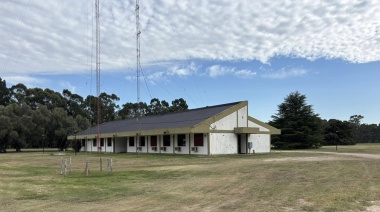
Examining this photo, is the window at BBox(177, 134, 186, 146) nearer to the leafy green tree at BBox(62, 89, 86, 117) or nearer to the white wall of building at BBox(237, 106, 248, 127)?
the white wall of building at BBox(237, 106, 248, 127)

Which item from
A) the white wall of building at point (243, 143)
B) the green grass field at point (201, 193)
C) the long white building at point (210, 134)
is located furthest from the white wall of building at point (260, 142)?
the green grass field at point (201, 193)

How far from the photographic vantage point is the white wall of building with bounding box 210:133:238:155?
111ft

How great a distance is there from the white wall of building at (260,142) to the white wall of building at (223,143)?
8.58ft

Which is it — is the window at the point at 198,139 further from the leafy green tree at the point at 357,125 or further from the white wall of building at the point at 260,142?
the leafy green tree at the point at 357,125

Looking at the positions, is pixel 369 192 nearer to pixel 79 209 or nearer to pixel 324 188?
pixel 324 188

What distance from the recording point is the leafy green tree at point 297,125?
53281 millimetres

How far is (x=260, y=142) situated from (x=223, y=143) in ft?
19.8

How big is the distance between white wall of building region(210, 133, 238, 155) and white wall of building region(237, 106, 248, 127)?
4.78 ft

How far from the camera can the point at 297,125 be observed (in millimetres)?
54469

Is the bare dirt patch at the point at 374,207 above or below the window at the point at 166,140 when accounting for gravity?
below

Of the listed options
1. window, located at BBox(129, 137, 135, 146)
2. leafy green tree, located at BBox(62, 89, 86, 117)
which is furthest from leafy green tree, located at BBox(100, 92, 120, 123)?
window, located at BBox(129, 137, 135, 146)

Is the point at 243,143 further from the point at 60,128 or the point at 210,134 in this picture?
the point at 60,128

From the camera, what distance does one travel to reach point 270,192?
10805mm

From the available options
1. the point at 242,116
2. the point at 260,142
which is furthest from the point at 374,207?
the point at 260,142
